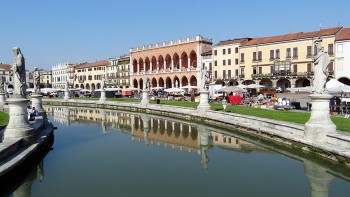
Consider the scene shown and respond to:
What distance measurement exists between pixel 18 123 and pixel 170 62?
185 feet

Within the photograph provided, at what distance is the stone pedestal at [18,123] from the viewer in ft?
33.6

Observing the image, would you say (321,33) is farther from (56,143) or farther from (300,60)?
(56,143)

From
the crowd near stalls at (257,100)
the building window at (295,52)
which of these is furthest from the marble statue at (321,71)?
the building window at (295,52)

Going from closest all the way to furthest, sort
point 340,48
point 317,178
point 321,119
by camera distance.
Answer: point 317,178
point 321,119
point 340,48

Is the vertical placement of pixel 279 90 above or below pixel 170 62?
below

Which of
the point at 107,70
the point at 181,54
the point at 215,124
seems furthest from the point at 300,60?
the point at 107,70

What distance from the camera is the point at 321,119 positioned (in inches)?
433

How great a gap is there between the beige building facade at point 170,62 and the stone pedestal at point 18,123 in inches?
1865

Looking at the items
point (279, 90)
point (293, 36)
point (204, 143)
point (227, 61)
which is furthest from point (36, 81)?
point (227, 61)

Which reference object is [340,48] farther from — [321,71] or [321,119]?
[321,119]

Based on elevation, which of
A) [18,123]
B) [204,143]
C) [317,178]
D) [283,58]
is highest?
[283,58]

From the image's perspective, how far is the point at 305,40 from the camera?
45.9m

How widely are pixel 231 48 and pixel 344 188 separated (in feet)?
157

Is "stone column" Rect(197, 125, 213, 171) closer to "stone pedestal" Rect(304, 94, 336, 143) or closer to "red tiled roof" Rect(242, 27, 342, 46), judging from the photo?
"stone pedestal" Rect(304, 94, 336, 143)
